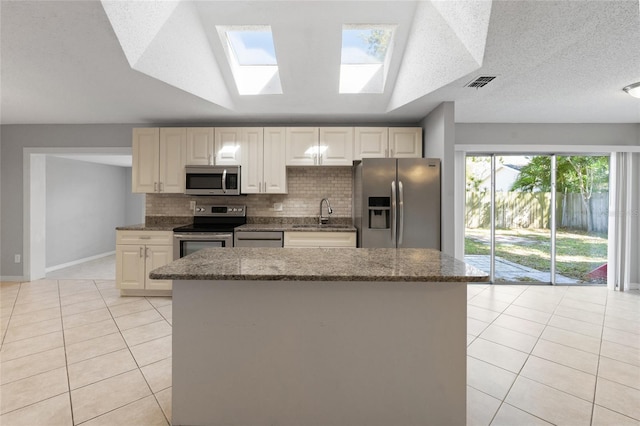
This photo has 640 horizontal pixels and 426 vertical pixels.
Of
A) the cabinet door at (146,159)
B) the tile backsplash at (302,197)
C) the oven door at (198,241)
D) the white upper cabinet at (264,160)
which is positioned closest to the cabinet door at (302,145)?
the white upper cabinet at (264,160)

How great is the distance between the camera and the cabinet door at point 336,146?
13.2 feet

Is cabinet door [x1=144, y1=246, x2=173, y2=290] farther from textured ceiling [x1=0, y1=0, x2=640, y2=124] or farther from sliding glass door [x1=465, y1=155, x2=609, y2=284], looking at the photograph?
sliding glass door [x1=465, y1=155, x2=609, y2=284]

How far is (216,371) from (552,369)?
245 cm

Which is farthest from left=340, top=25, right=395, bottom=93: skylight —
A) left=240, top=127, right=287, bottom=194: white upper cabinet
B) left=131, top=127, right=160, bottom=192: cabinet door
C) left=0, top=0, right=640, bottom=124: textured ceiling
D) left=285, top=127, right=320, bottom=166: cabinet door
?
left=131, top=127, right=160, bottom=192: cabinet door

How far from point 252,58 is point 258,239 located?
2236mm

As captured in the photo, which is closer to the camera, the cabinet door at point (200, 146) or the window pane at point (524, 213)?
the cabinet door at point (200, 146)

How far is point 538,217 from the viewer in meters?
4.63

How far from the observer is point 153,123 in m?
4.39

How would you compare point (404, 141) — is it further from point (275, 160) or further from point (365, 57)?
point (275, 160)

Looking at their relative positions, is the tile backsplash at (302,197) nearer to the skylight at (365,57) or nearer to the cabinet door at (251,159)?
the cabinet door at (251,159)

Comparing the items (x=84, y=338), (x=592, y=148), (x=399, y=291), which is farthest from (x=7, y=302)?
(x=592, y=148)

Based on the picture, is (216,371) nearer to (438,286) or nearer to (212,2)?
(438,286)

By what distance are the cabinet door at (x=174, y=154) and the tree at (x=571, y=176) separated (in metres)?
4.97

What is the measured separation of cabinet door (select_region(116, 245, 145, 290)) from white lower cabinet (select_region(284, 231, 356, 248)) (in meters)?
1.94
